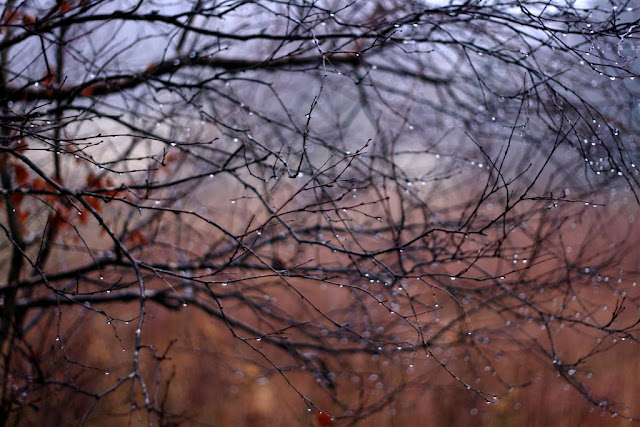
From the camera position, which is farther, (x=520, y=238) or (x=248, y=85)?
(x=248, y=85)

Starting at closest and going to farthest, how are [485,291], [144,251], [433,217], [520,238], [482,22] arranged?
1. [482,22]
2. [433,217]
3. [485,291]
4. [144,251]
5. [520,238]

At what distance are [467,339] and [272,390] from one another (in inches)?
143

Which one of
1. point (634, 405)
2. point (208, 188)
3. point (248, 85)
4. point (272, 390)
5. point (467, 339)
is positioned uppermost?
point (248, 85)

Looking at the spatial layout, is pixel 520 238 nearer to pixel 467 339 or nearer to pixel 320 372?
pixel 467 339

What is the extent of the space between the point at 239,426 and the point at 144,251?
3387 millimetres

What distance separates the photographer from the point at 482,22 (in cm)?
298

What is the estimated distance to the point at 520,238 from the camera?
4.56 m

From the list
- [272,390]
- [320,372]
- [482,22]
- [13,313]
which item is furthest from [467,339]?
[272,390]

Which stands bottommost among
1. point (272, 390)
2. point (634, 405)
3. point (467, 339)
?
point (467, 339)

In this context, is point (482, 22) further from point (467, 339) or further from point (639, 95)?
point (467, 339)

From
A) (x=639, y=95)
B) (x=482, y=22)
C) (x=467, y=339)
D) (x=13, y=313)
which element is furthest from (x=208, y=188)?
(x=639, y=95)

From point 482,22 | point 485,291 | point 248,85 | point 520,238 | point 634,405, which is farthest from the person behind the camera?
point 634,405

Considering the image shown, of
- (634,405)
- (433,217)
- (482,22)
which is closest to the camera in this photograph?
(482,22)

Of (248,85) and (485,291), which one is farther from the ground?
(248,85)
